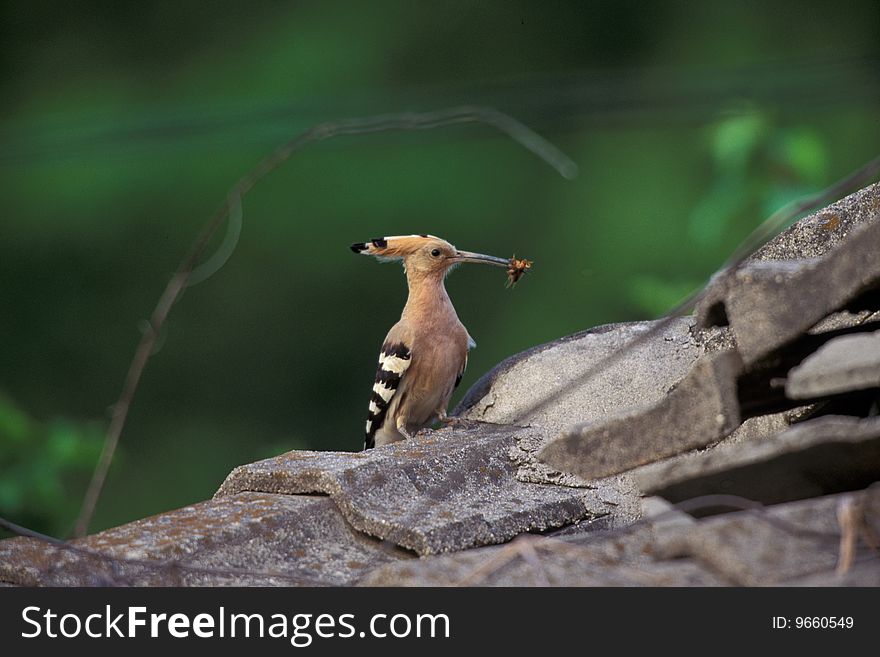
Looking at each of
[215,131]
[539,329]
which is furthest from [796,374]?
[539,329]

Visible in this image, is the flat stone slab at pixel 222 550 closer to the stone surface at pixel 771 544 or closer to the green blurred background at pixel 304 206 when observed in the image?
the stone surface at pixel 771 544

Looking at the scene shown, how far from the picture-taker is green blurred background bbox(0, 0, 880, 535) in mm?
7141

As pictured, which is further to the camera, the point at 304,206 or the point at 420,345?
the point at 304,206

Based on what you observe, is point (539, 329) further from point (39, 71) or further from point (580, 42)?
point (39, 71)

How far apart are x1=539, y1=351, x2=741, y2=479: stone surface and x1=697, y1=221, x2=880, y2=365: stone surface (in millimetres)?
48

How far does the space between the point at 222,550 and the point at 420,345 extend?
1638 millimetres

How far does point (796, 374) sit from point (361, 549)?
0.72 meters

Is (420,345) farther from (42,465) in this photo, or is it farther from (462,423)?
(42,465)

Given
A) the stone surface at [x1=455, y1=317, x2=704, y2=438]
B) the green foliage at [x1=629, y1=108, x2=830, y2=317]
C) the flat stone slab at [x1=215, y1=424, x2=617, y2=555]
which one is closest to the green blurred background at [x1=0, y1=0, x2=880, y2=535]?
the green foliage at [x1=629, y1=108, x2=830, y2=317]

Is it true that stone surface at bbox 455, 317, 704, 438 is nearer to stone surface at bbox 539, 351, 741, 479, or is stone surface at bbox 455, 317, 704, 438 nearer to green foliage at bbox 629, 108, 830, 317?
stone surface at bbox 539, 351, 741, 479

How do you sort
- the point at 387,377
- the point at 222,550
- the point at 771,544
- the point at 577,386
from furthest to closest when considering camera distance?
the point at 387,377 → the point at 577,386 → the point at 222,550 → the point at 771,544

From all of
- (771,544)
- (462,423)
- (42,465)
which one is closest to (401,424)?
(462,423)

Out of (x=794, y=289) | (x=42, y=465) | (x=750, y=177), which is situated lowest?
(x=794, y=289)

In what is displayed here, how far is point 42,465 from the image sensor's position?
20.4 feet
